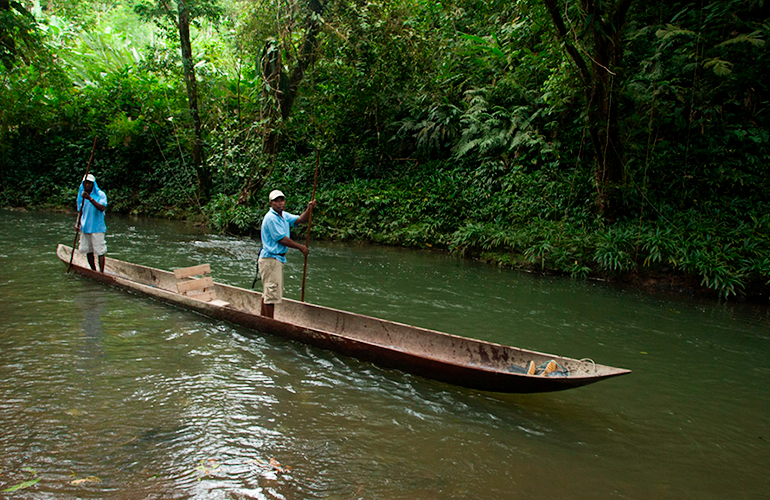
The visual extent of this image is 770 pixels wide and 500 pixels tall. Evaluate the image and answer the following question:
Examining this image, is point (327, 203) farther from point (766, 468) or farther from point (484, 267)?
point (766, 468)

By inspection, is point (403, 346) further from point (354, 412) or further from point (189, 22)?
point (189, 22)

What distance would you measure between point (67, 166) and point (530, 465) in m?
20.8

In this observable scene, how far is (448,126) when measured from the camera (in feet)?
46.2

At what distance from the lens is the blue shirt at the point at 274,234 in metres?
5.45

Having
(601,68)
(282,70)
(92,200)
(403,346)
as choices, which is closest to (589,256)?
(601,68)

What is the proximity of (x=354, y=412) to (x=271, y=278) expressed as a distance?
83.1 inches

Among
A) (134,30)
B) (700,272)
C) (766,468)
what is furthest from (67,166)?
(766,468)

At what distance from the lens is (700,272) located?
28.2 ft

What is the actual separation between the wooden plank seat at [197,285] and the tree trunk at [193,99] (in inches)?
347

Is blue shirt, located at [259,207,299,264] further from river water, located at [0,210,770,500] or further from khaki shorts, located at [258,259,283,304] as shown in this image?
river water, located at [0,210,770,500]

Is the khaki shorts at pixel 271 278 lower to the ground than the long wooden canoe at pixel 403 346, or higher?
higher

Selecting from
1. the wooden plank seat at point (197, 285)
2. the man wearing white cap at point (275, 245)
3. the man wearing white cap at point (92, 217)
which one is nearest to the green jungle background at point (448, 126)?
the man wearing white cap at point (275, 245)

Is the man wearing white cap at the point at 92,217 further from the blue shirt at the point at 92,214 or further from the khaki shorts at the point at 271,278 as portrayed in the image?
the khaki shorts at the point at 271,278

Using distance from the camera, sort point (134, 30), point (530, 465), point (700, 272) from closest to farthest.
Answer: point (530, 465) → point (700, 272) → point (134, 30)
